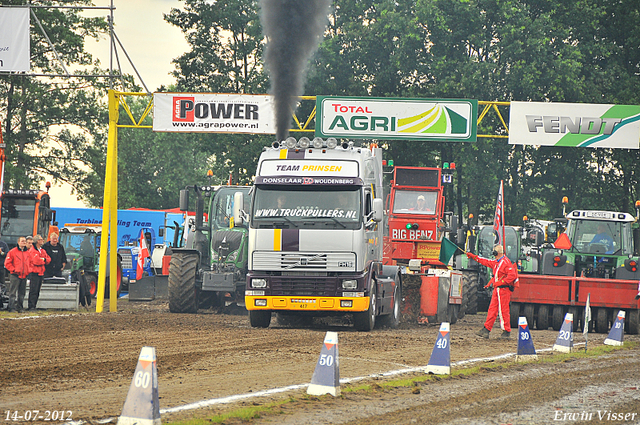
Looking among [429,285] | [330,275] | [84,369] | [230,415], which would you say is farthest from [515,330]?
[230,415]

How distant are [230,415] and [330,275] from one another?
834cm

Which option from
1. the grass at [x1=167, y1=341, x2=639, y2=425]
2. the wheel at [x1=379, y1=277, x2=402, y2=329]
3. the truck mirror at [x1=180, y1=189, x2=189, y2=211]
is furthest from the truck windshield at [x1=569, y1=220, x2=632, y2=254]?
the truck mirror at [x1=180, y1=189, x2=189, y2=211]

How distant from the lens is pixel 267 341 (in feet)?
47.6

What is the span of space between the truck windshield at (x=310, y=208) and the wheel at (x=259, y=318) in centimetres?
193

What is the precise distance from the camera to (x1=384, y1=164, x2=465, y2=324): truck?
66.1ft

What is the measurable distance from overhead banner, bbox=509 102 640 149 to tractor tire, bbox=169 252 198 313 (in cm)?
890

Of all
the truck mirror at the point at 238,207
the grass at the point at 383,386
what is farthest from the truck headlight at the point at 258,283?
the grass at the point at 383,386

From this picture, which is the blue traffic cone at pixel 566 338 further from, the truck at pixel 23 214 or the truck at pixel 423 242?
the truck at pixel 23 214

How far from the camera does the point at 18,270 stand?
20156 millimetres

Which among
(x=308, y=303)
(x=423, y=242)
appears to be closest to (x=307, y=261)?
(x=308, y=303)

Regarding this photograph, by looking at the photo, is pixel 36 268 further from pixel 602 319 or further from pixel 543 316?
pixel 602 319

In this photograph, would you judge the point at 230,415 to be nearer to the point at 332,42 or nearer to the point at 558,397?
the point at 558,397

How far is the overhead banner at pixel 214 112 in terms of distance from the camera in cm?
2261

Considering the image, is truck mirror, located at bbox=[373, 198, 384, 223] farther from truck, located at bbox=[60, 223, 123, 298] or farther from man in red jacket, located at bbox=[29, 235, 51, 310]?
truck, located at bbox=[60, 223, 123, 298]
